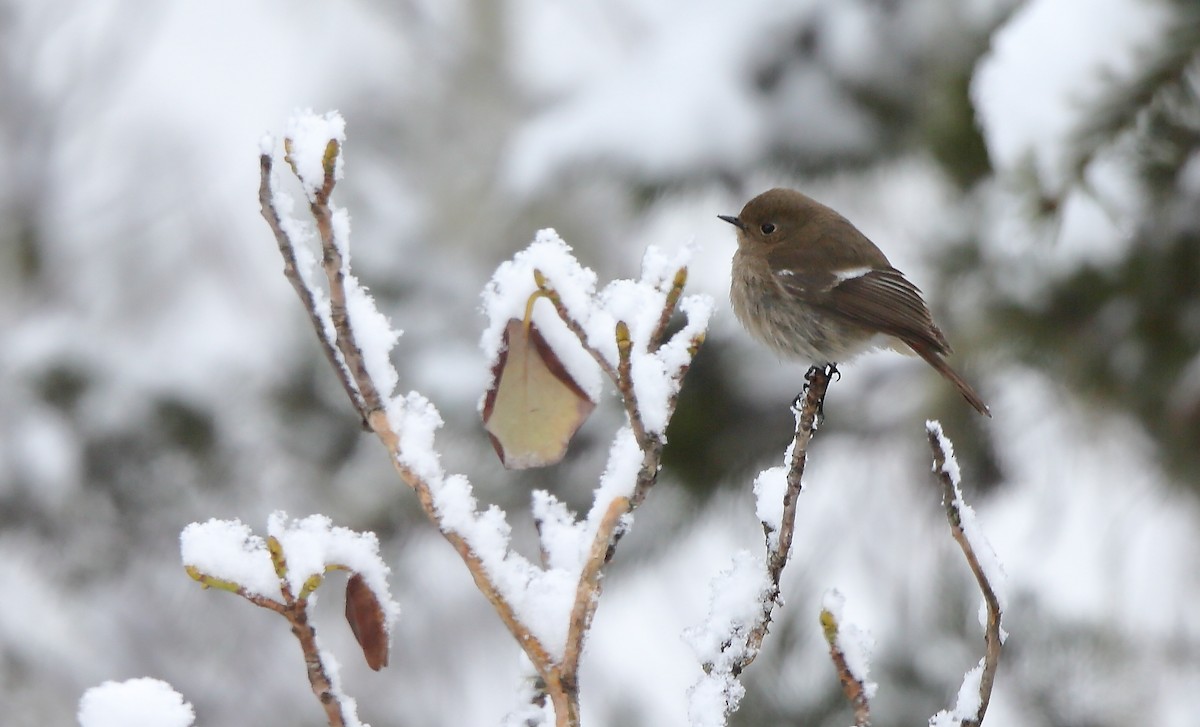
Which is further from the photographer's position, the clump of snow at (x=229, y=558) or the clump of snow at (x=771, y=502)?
the clump of snow at (x=771, y=502)

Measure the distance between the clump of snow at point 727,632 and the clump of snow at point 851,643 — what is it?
8 cm

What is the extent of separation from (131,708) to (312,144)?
19.8 inches

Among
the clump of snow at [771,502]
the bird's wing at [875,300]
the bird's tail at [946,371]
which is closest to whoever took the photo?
the clump of snow at [771,502]

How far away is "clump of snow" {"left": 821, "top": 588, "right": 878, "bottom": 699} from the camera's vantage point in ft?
3.91

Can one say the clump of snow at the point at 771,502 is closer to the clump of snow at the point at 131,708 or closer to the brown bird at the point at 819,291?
the clump of snow at the point at 131,708

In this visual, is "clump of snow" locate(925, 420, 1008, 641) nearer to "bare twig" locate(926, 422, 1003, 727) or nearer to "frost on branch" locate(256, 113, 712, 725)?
"bare twig" locate(926, 422, 1003, 727)

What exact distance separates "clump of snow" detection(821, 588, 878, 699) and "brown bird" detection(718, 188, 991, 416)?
1.27m

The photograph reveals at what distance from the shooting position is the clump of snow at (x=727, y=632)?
118cm

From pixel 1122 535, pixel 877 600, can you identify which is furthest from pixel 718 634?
pixel 877 600

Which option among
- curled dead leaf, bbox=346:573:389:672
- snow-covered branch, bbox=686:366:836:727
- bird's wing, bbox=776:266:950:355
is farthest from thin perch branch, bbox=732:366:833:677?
bird's wing, bbox=776:266:950:355

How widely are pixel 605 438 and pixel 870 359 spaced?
2.56 feet

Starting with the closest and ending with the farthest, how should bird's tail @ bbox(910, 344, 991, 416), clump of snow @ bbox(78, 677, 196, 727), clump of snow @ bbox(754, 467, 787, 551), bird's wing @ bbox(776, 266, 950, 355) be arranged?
clump of snow @ bbox(78, 677, 196, 727), clump of snow @ bbox(754, 467, 787, 551), bird's tail @ bbox(910, 344, 991, 416), bird's wing @ bbox(776, 266, 950, 355)

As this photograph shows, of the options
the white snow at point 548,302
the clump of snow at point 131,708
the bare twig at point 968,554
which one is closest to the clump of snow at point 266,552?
the clump of snow at point 131,708

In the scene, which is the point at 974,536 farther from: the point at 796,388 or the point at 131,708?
the point at 796,388
